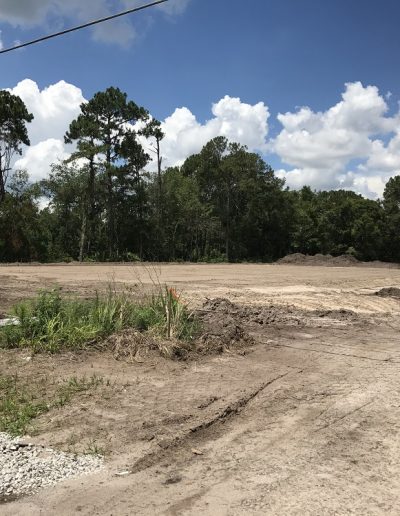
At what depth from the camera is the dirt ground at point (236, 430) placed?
12.5 feet

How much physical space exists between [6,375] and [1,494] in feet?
10.1

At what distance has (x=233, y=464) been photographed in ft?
14.5

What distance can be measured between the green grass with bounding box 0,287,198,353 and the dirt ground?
48cm

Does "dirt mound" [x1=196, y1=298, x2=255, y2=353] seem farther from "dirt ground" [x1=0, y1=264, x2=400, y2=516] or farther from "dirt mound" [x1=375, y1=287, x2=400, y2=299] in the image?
"dirt mound" [x1=375, y1=287, x2=400, y2=299]

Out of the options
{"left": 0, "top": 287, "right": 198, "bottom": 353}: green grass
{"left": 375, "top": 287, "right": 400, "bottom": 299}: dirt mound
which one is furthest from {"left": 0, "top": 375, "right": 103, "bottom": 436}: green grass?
{"left": 375, "top": 287, "right": 400, "bottom": 299}: dirt mound

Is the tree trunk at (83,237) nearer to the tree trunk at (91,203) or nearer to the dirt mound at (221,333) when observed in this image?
the tree trunk at (91,203)

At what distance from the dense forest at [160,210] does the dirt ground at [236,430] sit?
3428 cm

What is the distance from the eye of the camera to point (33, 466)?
430cm

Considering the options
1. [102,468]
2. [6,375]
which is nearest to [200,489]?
[102,468]

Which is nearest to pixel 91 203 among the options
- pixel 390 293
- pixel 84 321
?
pixel 390 293

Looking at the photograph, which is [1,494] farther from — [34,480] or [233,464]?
[233,464]

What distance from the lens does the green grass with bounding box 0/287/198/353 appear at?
820 centimetres

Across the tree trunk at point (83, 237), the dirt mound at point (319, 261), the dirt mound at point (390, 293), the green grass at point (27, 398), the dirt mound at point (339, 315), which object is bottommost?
the green grass at point (27, 398)

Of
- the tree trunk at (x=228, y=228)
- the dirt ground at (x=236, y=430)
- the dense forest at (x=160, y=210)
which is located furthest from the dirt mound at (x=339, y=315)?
the tree trunk at (x=228, y=228)
